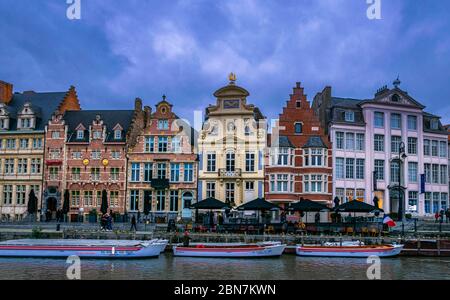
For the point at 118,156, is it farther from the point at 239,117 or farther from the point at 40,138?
the point at 239,117

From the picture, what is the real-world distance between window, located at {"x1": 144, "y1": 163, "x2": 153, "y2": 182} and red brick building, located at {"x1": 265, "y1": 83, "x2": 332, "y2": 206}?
977 cm

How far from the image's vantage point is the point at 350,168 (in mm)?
42125

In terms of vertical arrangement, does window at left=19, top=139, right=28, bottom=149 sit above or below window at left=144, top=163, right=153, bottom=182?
above

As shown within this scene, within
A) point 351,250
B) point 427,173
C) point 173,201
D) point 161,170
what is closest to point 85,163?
point 161,170

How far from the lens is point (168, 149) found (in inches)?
1683

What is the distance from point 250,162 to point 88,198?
47.0 feet

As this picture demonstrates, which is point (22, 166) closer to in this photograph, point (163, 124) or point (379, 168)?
point (163, 124)

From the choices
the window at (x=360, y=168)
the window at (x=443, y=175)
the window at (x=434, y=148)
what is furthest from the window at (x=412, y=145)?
the window at (x=360, y=168)

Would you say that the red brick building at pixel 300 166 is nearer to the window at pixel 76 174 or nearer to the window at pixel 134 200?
the window at pixel 134 200

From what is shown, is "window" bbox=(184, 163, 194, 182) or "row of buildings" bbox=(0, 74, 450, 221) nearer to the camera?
"row of buildings" bbox=(0, 74, 450, 221)

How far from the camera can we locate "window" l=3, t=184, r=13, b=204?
148 ft

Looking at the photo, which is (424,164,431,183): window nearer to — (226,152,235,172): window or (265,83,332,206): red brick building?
(265,83,332,206): red brick building

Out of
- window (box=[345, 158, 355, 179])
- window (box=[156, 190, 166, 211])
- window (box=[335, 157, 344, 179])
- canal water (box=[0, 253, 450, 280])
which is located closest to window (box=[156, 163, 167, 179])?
window (box=[156, 190, 166, 211])
